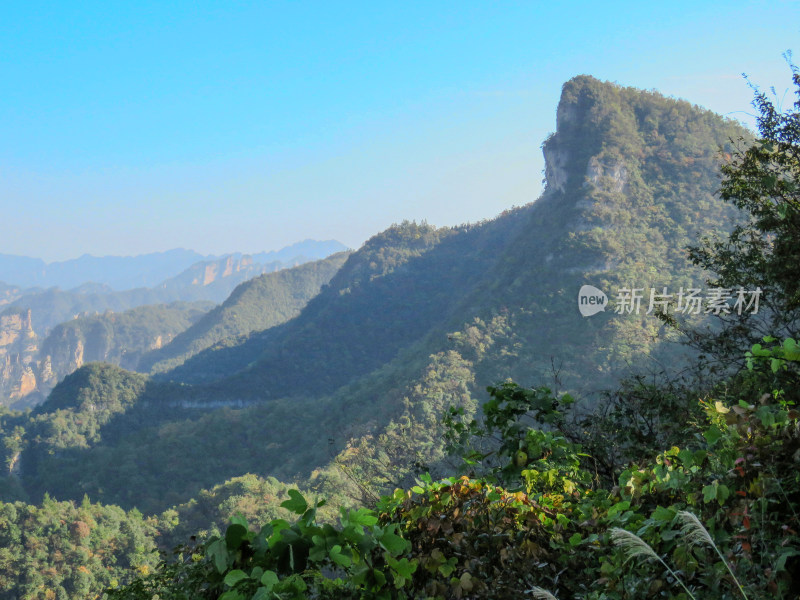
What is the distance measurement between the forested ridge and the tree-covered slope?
1.64 metres

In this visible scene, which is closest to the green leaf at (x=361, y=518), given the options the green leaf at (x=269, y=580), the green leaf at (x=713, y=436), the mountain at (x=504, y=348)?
the green leaf at (x=269, y=580)

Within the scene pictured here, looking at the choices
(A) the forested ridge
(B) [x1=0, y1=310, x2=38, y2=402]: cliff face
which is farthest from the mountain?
(B) [x1=0, y1=310, x2=38, y2=402]: cliff face

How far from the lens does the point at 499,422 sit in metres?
2.92

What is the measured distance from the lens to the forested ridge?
1.45m

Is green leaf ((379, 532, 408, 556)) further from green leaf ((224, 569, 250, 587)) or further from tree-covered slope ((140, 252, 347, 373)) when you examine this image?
tree-covered slope ((140, 252, 347, 373))

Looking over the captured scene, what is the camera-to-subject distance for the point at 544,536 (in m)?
1.72

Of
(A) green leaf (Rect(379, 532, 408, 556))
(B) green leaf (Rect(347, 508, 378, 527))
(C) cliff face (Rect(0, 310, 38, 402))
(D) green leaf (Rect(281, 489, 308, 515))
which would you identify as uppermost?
(D) green leaf (Rect(281, 489, 308, 515))

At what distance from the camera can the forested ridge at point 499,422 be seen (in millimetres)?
1449

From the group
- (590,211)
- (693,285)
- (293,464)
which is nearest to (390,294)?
(590,211)

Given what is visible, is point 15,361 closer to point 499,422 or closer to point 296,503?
point 499,422

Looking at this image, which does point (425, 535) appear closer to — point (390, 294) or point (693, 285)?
point (693, 285)
